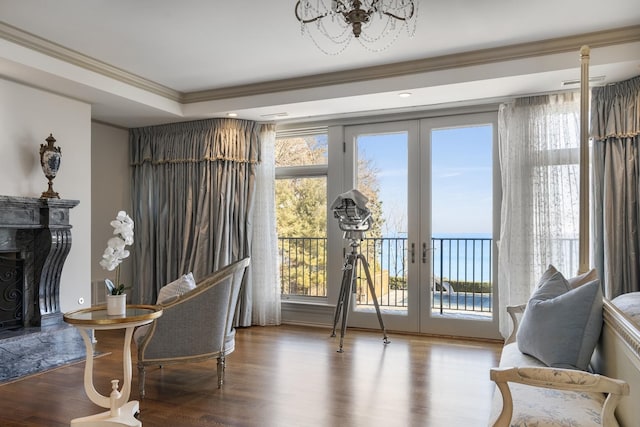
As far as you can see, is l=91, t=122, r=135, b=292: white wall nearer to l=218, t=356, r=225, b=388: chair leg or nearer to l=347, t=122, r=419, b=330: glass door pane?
l=218, t=356, r=225, b=388: chair leg

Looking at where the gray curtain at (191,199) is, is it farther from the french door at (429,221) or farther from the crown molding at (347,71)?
the french door at (429,221)

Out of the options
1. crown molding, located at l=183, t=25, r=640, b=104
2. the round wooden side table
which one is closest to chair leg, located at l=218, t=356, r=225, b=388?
the round wooden side table

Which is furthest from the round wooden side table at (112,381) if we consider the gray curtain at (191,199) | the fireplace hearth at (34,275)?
the gray curtain at (191,199)

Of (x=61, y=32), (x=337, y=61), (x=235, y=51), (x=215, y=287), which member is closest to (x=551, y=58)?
(x=337, y=61)

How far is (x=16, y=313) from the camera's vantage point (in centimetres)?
387

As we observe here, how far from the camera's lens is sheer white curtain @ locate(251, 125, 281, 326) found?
211 inches

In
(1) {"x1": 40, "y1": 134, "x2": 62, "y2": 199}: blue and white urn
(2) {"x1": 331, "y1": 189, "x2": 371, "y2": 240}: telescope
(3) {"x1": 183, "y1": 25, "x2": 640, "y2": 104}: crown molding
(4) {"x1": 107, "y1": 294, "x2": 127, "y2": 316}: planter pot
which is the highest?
(3) {"x1": 183, "y1": 25, "x2": 640, "y2": 104}: crown molding

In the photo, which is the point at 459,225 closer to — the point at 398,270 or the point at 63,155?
the point at 398,270

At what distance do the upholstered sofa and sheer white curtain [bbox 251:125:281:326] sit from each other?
3140mm

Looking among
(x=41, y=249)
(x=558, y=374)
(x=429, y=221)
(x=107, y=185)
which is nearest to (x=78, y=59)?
(x=41, y=249)

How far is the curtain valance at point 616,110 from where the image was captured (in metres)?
3.80

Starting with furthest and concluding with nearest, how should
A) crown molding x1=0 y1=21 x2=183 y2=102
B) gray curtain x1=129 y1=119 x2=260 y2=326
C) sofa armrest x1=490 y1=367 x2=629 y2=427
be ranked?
gray curtain x1=129 y1=119 x2=260 y2=326 < crown molding x1=0 y1=21 x2=183 y2=102 < sofa armrest x1=490 y1=367 x2=629 y2=427

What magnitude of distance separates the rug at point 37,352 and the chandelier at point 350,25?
317 cm

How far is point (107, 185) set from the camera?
5582 millimetres
